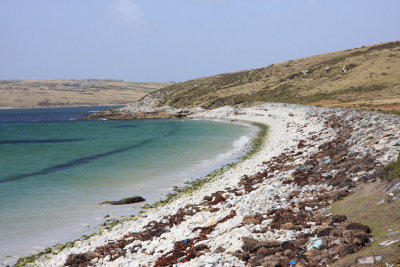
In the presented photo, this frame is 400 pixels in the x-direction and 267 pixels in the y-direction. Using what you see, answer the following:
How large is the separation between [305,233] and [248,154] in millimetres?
22788

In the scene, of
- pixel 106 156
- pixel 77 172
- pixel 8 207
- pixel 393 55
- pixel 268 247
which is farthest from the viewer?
pixel 393 55

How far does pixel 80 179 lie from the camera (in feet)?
85.4

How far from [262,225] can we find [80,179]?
762 inches

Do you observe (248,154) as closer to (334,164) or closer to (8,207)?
(334,164)

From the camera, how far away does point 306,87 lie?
293 ft

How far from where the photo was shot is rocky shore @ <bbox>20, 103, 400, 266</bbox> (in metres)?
8.26

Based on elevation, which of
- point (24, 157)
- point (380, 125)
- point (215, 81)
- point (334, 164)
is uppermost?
point (215, 81)

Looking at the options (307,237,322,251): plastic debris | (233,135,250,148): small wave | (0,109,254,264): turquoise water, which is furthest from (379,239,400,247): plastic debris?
(233,135,250,148): small wave

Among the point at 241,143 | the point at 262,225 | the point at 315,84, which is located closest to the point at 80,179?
the point at 262,225

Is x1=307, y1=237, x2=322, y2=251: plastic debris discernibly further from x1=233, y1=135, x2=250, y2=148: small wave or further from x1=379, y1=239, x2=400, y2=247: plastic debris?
x1=233, y1=135, x2=250, y2=148: small wave

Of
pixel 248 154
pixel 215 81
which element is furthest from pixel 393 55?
pixel 248 154

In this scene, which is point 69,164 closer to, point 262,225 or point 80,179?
point 80,179

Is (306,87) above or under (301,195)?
above

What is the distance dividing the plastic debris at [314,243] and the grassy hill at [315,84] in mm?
39627
